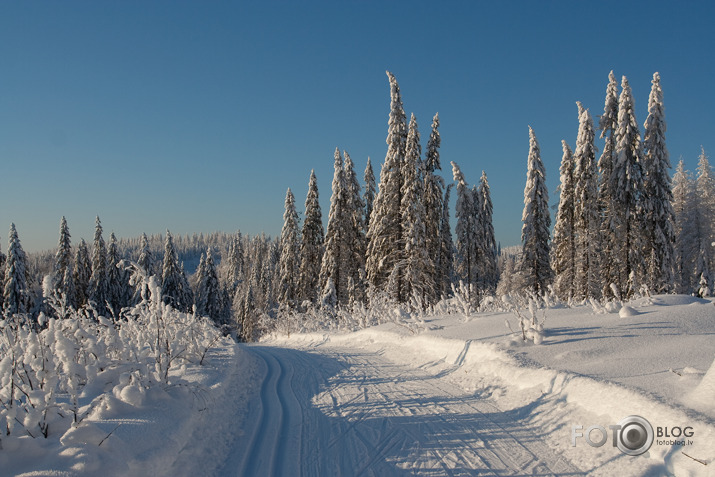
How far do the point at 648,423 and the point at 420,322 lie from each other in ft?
24.0

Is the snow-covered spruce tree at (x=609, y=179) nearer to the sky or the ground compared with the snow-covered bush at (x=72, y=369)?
nearer to the sky

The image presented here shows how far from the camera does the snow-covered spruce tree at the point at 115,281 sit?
43.0 meters

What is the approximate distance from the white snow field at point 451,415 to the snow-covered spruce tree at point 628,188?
1701 cm

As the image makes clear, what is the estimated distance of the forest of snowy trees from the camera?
73.5ft

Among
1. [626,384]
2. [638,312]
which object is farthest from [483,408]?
[638,312]

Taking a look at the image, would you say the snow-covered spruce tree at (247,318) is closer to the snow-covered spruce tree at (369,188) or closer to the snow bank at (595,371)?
the snow-covered spruce tree at (369,188)

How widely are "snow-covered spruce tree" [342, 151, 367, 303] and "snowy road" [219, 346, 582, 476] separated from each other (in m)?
24.2

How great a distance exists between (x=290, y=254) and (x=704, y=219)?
1313 inches

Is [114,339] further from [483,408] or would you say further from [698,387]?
[698,387]

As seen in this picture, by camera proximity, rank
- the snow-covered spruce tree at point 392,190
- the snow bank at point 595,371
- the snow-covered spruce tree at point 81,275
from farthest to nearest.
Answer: the snow-covered spruce tree at point 81,275, the snow-covered spruce tree at point 392,190, the snow bank at point 595,371

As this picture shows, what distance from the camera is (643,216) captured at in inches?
894

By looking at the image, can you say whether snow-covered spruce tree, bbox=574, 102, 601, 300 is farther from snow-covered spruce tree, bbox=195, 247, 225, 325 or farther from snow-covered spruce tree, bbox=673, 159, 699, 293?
snow-covered spruce tree, bbox=195, 247, 225, 325

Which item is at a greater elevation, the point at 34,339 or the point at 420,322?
the point at 34,339

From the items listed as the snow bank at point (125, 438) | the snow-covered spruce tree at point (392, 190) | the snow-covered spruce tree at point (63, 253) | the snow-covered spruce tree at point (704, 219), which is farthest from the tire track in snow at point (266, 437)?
the snow-covered spruce tree at point (63, 253)
